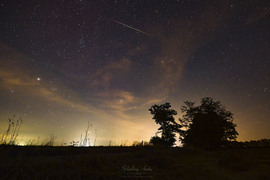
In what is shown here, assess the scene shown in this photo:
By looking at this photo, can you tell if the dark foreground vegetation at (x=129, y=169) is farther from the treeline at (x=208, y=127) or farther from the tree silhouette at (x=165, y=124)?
the tree silhouette at (x=165, y=124)

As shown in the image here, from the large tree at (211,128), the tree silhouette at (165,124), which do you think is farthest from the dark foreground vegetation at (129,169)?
the tree silhouette at (165,124)

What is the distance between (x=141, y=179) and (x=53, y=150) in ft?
24.5

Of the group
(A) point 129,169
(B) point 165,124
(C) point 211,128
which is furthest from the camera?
(B) point 165,124

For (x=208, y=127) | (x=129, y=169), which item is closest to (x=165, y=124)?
(x=208, y=127)

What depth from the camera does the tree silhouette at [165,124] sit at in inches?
1123

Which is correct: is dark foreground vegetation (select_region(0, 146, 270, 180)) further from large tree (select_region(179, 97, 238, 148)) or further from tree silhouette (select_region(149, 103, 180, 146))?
tree silhouette (select_region(149, 103, 180, 146))

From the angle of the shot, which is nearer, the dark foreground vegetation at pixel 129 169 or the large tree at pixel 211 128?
the dark foreground vegetation at pixel 129 169

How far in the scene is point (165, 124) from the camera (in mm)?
30188

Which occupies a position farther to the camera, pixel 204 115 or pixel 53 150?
pixel 204 115

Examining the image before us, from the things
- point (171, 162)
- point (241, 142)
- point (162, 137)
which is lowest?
point (171, 162)

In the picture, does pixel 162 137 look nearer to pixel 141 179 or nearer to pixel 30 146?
pixel 30 146

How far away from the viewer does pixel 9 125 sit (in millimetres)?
9180

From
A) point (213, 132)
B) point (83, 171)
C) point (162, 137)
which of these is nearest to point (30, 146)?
point (83, 171)

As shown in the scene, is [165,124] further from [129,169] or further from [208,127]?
[129,169]
